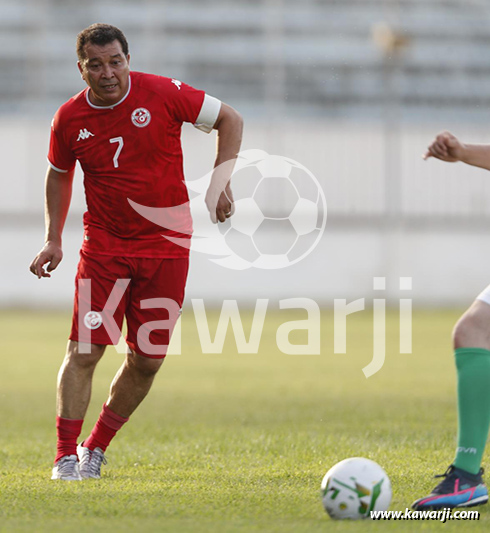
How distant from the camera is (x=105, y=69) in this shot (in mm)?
5035

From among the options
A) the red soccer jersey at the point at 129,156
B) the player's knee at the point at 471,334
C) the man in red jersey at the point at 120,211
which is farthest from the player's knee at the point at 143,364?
the player's knee at the point at 471,334

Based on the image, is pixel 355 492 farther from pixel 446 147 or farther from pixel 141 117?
pixel 141 117

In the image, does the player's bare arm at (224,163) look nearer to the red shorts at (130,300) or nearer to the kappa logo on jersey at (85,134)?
the red shorts at (130,300)

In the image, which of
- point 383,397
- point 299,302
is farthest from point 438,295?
point 383,397

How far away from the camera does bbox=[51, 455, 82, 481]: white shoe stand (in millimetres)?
5055

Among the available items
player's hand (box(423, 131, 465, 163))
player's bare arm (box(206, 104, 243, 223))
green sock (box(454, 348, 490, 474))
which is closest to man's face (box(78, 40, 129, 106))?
player's bare arm (box(206, 104, 243, 223))

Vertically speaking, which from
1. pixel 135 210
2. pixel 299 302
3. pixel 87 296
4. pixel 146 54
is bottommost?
pixel 299 302

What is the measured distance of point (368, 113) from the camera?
30969mm

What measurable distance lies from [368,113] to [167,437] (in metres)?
25.3

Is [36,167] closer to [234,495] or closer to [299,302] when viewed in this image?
[299,302]

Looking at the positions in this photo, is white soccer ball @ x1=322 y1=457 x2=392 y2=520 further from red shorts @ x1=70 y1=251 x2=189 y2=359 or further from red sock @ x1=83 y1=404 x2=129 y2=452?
red sock @ x1=83 y1=404 x2=129 y2=452

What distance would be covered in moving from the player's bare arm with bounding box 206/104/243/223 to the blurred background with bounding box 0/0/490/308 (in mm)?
24368

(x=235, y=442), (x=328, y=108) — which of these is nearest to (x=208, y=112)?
(x=235, y=442)

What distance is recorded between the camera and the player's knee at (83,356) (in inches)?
204
